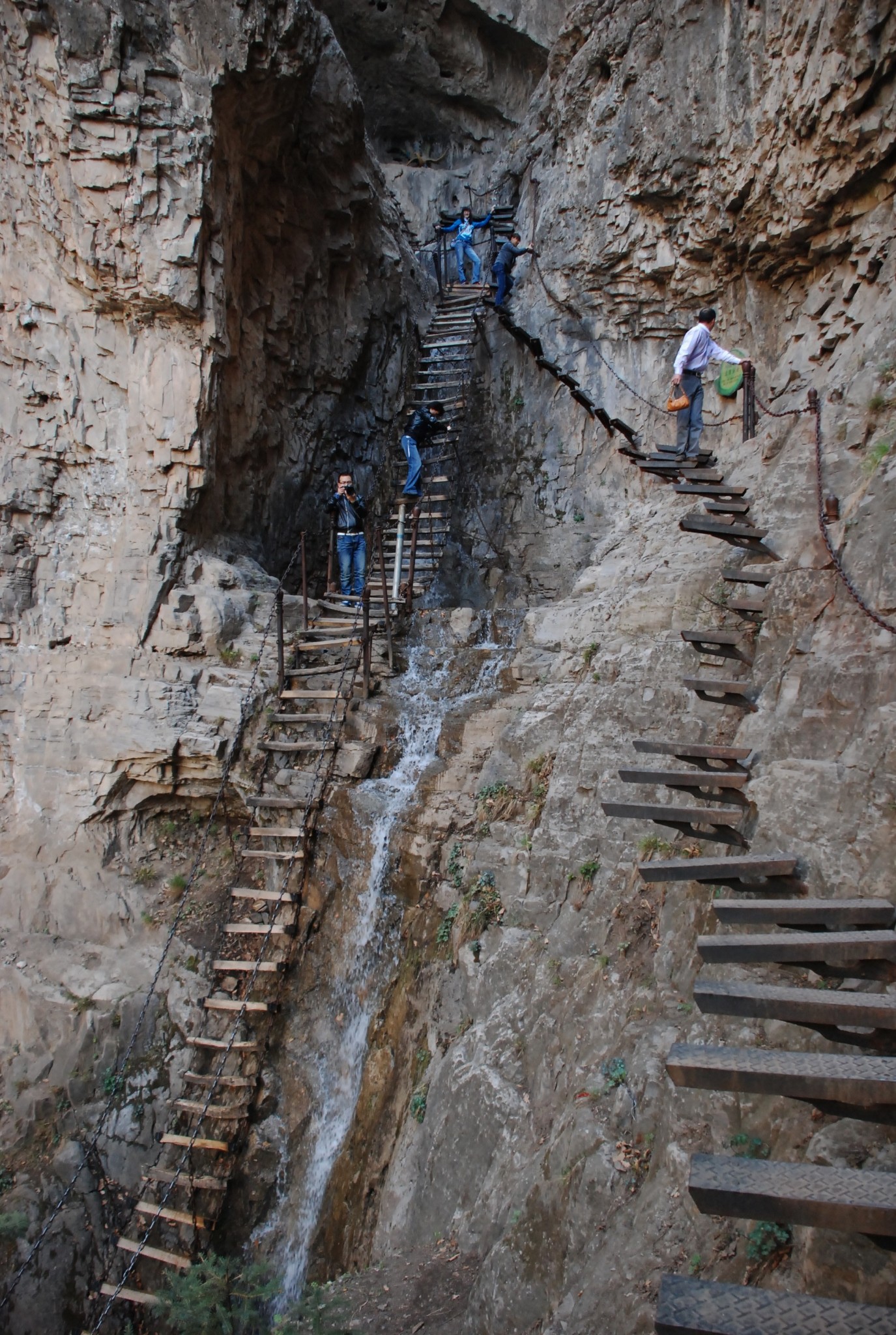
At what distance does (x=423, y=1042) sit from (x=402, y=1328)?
6.99ft

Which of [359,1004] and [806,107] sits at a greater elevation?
[806,107]

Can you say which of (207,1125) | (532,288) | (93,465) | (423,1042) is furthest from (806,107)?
(207,1125)

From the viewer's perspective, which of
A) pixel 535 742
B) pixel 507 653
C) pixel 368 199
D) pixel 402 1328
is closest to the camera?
pixel 402 1328

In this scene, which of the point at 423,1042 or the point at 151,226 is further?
the point at 151,226

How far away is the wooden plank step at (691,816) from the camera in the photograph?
4742 millimetres

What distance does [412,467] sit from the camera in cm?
1325

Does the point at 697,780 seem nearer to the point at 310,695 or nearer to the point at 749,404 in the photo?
the point at 749,404

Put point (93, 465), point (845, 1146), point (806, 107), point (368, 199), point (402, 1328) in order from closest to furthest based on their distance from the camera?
point (845, 1146), point (402, 1328), point (806, 107), point (93, 465), point (368, 199)

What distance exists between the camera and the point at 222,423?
10.9 m

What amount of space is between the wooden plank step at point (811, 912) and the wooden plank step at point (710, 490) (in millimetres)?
3964

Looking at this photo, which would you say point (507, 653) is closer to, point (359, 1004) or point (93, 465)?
point (359, 1004)

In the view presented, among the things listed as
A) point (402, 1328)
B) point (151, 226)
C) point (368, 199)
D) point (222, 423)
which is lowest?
point (402, 1328)

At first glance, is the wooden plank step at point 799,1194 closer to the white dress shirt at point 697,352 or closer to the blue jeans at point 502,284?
the white dress shirt at point 697,352

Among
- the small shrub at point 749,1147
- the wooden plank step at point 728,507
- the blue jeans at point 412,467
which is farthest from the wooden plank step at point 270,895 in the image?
the blue jeans at point 412,467
